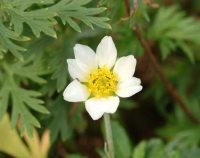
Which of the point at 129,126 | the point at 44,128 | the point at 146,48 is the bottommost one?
the point at 129,126

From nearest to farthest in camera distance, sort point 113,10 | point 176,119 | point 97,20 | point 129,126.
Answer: point 97,20 < point 113,10 < point 176,119 < point 129,126

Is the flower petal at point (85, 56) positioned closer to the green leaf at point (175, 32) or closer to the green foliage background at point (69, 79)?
the green foliage background at point (69, 79)

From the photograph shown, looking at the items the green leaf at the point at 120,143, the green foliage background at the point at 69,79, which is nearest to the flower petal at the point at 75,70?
the green foliage background at the point at 69,79

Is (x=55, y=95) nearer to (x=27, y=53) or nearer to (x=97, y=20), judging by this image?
(x=27, y=53)

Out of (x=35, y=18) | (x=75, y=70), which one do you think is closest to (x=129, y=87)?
(x=75, y=70)

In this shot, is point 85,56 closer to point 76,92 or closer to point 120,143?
point 76,92

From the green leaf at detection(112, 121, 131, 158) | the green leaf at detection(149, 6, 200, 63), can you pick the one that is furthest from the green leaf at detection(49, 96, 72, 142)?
the green leaf at detection(149, 6, 200, 63)

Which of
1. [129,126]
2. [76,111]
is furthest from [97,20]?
[129,126]

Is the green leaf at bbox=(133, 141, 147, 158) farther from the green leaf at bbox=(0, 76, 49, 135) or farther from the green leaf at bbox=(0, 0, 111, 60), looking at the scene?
the green leaf at bbox=(0, 0, 111, 60)
